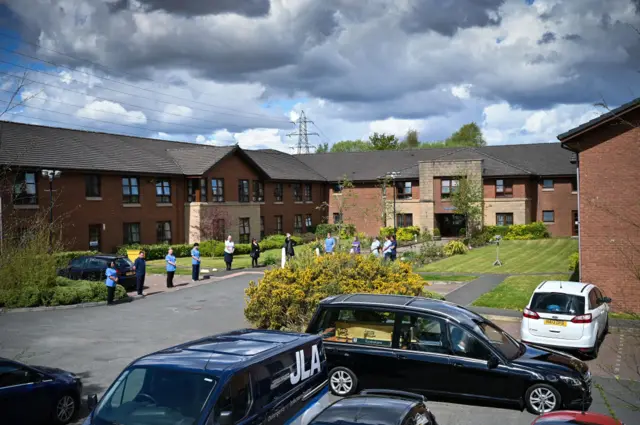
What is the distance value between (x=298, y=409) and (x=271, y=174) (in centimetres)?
4421

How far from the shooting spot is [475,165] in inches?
1939

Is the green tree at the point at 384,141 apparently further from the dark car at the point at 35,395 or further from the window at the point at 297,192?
the dark car at the point at 35,395

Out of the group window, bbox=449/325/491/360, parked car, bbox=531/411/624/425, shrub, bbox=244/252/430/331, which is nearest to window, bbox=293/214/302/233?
→ shrub, bbox=244/252/430/331

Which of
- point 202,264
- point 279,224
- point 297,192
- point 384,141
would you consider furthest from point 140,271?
point 384,141

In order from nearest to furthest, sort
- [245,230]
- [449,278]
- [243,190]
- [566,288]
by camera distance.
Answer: [566,288]
[449,278]
[245,230]
[243,190]

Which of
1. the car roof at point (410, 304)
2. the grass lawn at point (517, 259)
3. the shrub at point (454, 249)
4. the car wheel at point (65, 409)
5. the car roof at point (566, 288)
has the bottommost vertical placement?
the car wheel at point (65, 409)

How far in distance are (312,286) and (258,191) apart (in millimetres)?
34435

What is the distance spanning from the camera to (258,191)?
48844 mm

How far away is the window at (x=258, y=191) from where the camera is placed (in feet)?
158

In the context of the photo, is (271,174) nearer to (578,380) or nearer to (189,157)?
(189,157)

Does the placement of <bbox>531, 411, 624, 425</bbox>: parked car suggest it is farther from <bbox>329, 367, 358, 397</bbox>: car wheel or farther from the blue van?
<bbox>329, 367, 358, 397</bbox>: car wheel

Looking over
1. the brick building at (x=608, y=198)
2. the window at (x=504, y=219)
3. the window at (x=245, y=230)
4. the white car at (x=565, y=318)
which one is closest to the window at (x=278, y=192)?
the window at (x=245, y=230)

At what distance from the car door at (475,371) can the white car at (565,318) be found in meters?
4.62

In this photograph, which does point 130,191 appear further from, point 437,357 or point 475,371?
point 475,371
